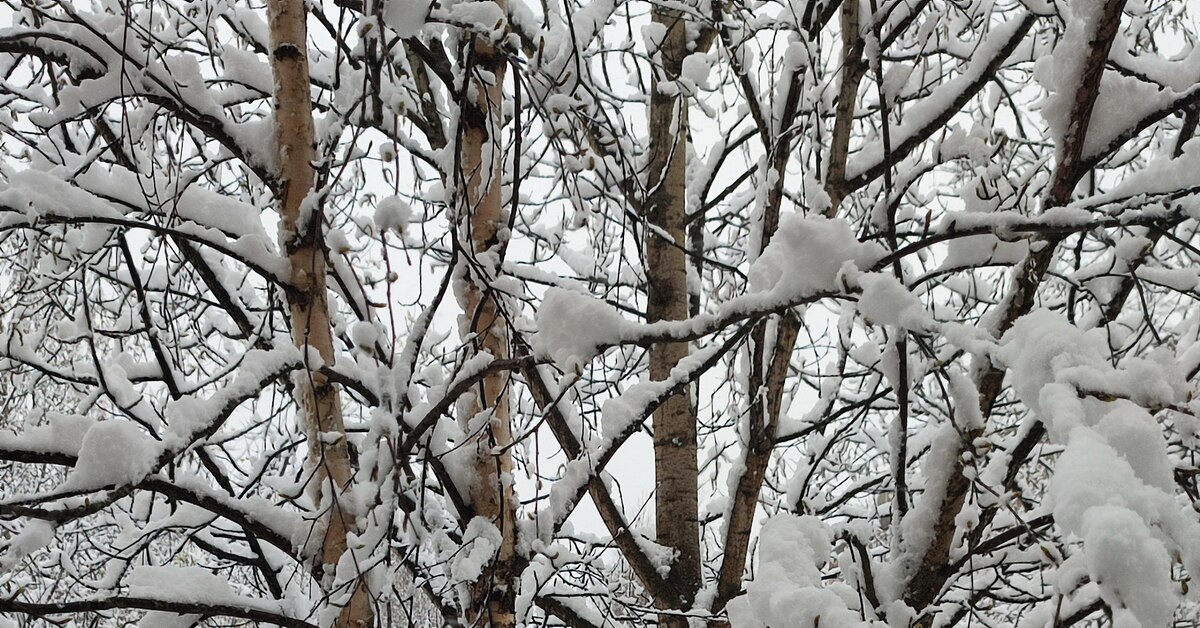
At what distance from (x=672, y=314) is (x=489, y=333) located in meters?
1.32

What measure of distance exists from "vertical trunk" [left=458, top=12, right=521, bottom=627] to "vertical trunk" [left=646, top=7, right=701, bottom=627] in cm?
105

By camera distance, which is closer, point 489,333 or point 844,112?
point 489,333

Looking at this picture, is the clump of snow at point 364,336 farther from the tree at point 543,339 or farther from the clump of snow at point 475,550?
the clump of snow at point 475,550

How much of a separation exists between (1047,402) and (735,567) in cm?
194

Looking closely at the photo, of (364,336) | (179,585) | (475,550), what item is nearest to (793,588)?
(475,550)

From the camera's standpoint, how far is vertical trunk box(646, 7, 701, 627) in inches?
118

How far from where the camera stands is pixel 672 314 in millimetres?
3150

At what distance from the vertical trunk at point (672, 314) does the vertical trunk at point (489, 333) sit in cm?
105

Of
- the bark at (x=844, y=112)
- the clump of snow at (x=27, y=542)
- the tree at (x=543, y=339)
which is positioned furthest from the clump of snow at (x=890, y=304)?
the clump of snow at (x=27, y=542)

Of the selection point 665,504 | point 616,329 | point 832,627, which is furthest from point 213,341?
point 832,627

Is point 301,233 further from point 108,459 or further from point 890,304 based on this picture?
point 890,304

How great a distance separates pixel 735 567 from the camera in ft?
8.72

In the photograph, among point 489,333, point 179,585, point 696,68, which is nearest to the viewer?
point 179,585

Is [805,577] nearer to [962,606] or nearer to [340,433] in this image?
[962,606]
